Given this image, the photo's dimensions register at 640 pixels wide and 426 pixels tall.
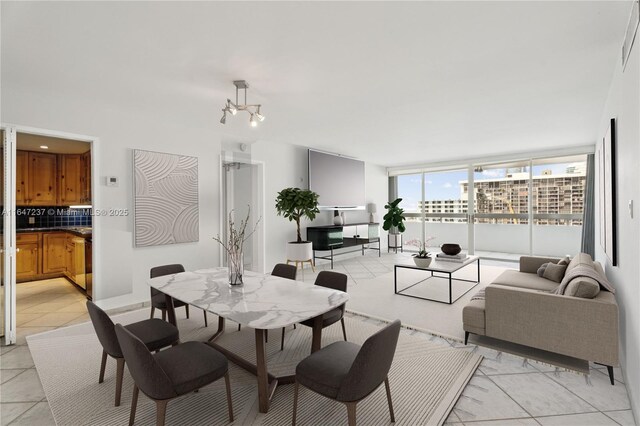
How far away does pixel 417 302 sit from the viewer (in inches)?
162

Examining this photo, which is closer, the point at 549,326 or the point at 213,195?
the point at 549,326

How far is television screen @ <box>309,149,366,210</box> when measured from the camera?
6520 millimetres

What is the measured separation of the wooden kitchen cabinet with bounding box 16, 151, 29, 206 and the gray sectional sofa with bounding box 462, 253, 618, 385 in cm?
754

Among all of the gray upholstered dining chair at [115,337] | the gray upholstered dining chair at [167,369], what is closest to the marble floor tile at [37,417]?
the gray upholstered dining chair at [115,337]

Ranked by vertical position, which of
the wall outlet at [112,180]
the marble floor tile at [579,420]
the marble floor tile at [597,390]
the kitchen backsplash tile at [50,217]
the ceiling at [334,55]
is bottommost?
the marble floor tile at [579,420]

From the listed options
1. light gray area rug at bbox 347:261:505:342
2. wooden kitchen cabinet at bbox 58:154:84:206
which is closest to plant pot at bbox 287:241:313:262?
light gray area rug at bbox 347:261:505:342

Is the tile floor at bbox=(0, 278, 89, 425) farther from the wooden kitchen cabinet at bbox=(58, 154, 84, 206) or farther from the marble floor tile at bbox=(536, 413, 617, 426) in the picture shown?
the marble floor tile at bbox=(536, 413, 617, 426)

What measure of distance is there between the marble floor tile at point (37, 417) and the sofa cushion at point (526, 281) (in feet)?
14.0

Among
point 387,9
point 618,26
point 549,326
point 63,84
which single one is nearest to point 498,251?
point 549,326

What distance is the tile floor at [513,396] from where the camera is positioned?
6.21 ft

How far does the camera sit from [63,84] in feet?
10.3

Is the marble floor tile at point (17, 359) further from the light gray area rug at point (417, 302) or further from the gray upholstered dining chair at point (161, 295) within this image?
the light gray area rug at point (417, 302)

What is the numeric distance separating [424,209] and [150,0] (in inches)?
325

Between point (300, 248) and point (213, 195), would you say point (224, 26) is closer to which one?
point (213, 195)
